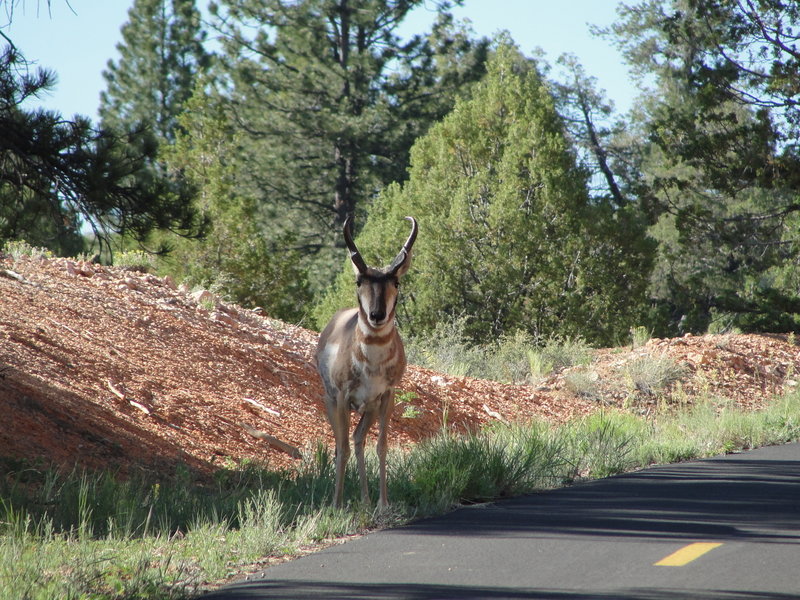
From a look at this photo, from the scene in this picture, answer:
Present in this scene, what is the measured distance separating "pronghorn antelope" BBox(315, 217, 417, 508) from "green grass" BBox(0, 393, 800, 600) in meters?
0.50

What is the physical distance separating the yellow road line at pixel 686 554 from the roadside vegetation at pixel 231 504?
7.46 feet

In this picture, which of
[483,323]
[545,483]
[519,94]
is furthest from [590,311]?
[545,483]

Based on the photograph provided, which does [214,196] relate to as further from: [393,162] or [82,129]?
[82,129]

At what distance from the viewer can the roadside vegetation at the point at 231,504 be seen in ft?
20.0

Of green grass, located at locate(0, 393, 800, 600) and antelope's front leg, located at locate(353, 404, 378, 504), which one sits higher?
antelope's front leg, located at locate(353, 404, 378, 504)

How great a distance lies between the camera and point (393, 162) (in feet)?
126

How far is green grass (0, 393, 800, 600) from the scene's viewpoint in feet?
20.0

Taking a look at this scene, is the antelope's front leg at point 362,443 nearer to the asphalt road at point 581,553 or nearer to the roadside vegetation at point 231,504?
the roadside vegetation at point 231,504

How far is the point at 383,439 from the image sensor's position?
859 centimetres

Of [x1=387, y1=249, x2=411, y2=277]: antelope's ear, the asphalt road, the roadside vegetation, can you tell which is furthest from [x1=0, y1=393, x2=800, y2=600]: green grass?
[x1=387, y1=249, x2=411, y2=277]: antelope's ear

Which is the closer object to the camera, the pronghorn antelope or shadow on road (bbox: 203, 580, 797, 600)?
shadow on road (bbox: 203, 580, 797, 600)

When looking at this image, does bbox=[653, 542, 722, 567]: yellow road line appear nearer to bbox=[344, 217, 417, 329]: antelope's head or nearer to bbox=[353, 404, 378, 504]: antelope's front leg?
bbox=[353, 404, 378, 504]: antelope's front leg

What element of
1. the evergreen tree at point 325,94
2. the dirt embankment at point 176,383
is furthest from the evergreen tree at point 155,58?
the dirt embankment at point 176,383

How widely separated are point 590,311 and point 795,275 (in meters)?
11.6
